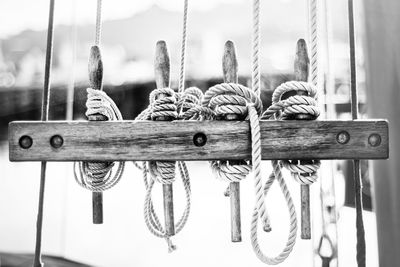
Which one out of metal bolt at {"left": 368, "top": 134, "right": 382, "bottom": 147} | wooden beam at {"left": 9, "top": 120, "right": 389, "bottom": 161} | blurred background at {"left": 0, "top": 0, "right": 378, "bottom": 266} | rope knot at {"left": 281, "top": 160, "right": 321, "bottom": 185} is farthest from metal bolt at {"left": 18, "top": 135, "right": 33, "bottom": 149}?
metal bolt at {"left": 368, "top": 134, "right": 382, "bottom": 147}

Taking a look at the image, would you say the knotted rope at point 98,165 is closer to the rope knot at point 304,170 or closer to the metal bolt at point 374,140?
the rope knot at point 304,170

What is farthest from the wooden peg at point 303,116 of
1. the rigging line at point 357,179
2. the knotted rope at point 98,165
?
the knotted rope at point 98,165

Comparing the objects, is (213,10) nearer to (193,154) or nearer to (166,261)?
(166,261)

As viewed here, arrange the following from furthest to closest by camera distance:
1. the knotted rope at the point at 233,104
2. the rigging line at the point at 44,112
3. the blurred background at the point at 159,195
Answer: the blurred background at the point at 159,195 → the rigging line at the point at 44,112 → the knotted rope at the point at 233,104

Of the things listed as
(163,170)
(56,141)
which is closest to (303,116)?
(163,170)

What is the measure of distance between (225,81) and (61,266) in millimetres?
1515

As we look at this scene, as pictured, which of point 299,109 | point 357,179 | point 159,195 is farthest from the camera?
point 159,195

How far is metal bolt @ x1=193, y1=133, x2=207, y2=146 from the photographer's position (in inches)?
28.2

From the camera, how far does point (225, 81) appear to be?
744mm

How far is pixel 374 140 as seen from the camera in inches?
28.7

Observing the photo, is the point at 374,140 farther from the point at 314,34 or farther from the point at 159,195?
the point at 159,195

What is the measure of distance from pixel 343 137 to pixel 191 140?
0.75 ft

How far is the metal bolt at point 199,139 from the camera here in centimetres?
72

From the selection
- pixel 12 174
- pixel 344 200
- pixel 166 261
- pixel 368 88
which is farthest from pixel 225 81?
pixel 12 174
